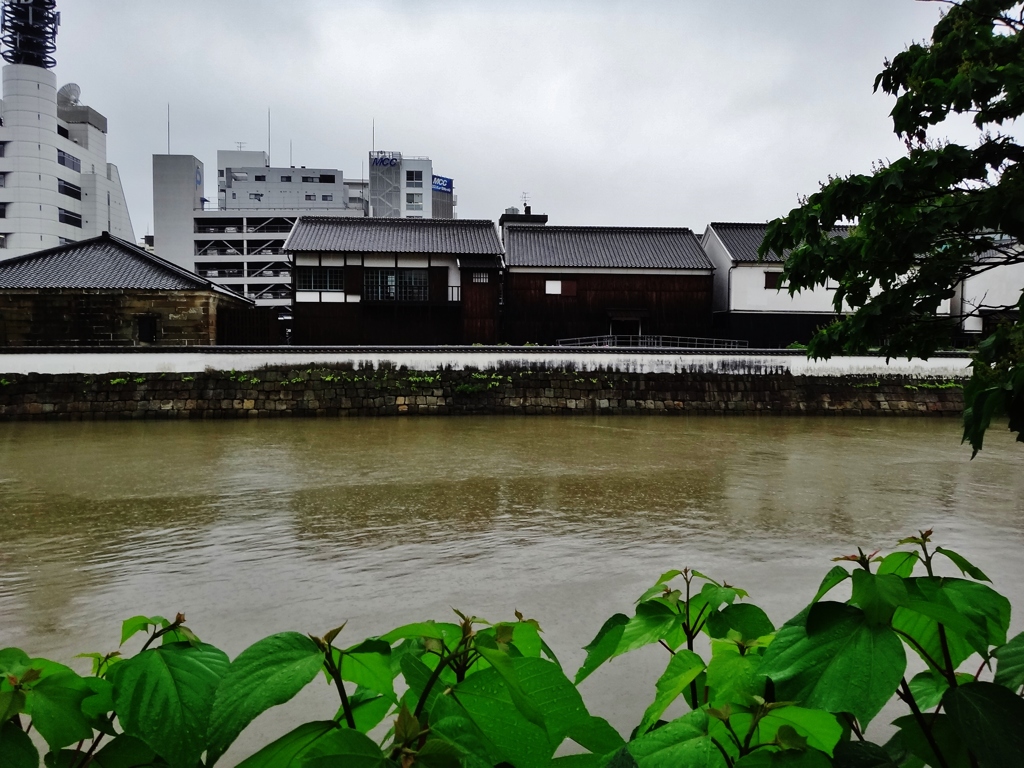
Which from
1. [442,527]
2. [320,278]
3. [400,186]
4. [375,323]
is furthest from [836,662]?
[400,186]

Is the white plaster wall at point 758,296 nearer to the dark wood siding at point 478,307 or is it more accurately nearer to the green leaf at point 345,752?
the dark wood siding at point 478,307

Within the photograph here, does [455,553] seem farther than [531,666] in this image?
Yes

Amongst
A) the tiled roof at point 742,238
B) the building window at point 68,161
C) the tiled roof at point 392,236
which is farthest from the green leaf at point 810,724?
the building window at point 68,161

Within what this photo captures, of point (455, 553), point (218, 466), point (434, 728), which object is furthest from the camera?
point (218, 466)

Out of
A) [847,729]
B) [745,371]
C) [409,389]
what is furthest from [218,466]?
[745,371]

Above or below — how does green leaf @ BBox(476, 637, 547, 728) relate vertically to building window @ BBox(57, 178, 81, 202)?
below

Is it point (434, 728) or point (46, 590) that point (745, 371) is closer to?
point (46, 590)

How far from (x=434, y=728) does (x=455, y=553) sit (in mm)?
4861

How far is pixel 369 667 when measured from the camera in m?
0.83

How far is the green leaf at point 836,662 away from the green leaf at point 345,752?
17.7 inches

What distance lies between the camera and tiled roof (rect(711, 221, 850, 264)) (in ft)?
75.5

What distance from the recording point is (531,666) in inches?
33.7

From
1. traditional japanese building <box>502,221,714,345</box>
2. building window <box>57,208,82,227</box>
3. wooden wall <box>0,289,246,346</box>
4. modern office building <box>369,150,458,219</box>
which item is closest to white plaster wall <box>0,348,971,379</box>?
wooden wall <box>0,289,246,346</box>

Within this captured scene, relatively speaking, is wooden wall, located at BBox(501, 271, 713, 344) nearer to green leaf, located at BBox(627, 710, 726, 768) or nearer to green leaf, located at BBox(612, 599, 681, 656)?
green leaf, located at BBox(612, 599, 681, 656)
